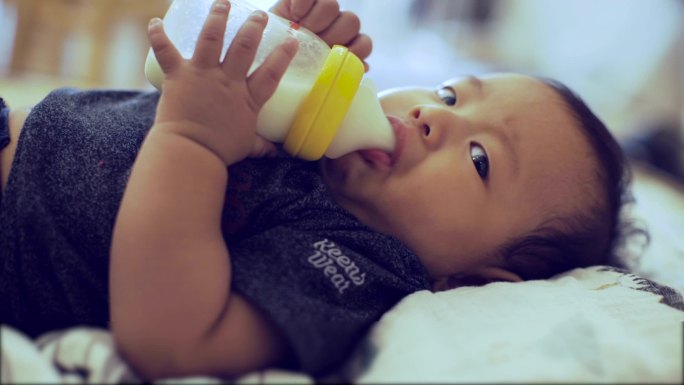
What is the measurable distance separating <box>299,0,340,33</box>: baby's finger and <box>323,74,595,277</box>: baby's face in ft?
0.71

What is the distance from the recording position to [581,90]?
129 inches

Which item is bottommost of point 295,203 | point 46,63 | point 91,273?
point 46,63

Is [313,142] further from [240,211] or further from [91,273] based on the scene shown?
[91,273]

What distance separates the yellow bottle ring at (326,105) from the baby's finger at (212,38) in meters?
0.13

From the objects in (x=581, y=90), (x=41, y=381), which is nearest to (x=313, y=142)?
(x=41, y=381)

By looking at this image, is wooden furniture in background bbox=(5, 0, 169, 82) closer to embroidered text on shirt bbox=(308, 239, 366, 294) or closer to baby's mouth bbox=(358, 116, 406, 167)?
baby's mouth bbox=(358, 116, 406, 167)

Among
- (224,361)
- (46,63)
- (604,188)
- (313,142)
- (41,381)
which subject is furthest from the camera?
(46,63)

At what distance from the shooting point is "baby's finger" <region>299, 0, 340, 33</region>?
94 centimetres

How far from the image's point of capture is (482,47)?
3725mm

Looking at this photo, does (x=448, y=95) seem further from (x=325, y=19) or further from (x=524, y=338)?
(x=524, y=338)

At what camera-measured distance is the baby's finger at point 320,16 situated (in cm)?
94

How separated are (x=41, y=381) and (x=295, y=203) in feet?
1.20

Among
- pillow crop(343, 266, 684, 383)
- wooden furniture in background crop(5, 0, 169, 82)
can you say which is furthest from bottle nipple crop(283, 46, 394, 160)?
wooden furniture in background crop(5, 0, 169, 82)

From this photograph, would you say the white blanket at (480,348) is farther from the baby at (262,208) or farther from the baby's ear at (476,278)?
the baby's ear at (476,278)
